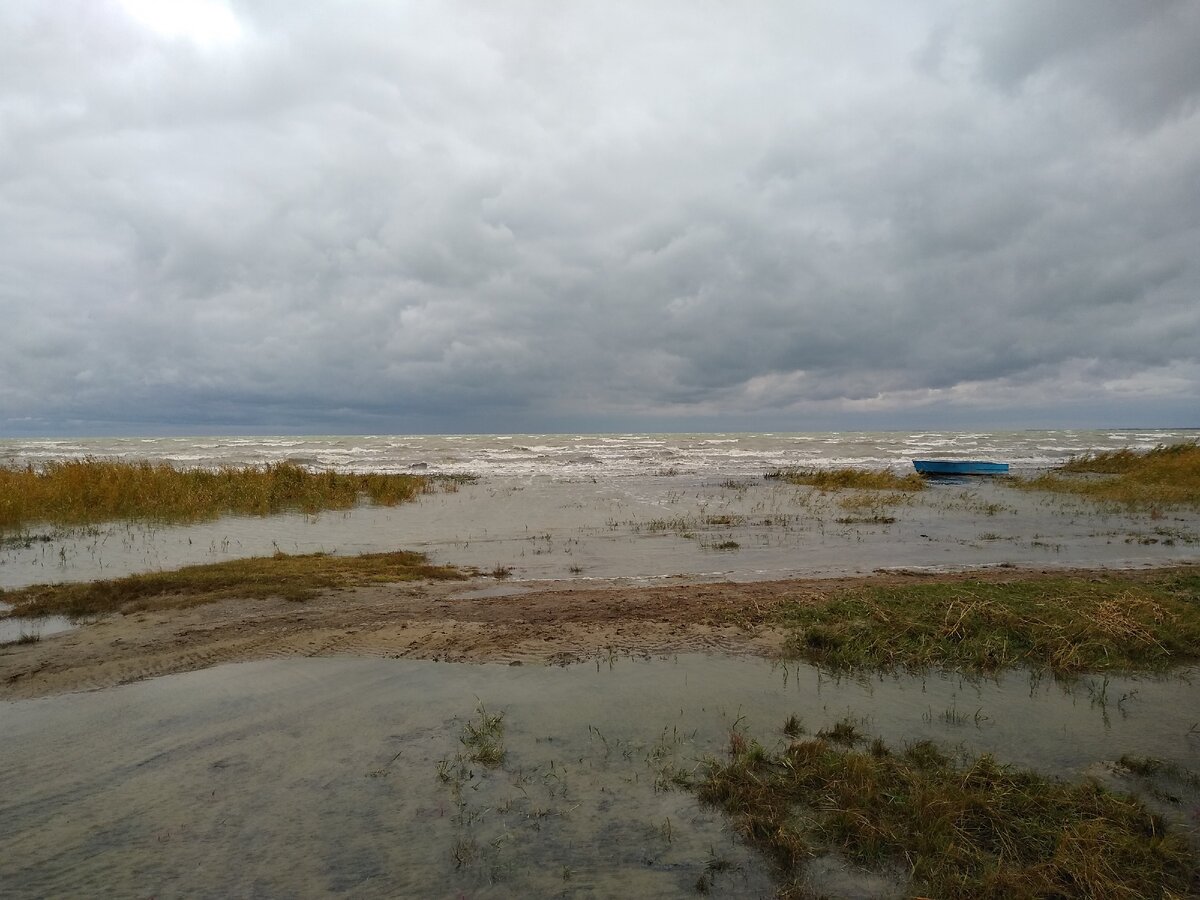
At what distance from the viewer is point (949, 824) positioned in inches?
170

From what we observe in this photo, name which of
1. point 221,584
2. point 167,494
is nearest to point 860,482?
point 221,584

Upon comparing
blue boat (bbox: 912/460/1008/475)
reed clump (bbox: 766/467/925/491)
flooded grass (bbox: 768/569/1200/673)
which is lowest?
flooded grass (bbox: 768/569/1200/673)

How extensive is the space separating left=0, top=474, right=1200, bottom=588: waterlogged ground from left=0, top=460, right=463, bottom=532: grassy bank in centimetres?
171

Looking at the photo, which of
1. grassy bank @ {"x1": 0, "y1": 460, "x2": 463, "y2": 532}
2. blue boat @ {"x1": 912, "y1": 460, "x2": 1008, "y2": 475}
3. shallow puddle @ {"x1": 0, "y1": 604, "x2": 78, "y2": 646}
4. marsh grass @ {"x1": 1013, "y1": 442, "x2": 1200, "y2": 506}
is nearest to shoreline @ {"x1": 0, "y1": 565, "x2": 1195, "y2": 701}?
shallow puddle @ {"x1": 0, "y1": 604, "x2": 78, "y2": 646}

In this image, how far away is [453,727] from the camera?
6.12 metres

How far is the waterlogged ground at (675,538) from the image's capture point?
14133 mm

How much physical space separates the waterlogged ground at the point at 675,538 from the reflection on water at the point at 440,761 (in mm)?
6144

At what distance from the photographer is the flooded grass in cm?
759

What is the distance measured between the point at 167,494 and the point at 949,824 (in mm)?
25199

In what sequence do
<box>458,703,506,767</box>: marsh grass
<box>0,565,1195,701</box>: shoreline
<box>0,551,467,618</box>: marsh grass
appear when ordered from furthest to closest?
1. <box>0,551,467,618</box>: marsh grass
2. <box>0,565,1195,701</box>: shoreline
3. <box>458,703,506,767</box>: marsh grass

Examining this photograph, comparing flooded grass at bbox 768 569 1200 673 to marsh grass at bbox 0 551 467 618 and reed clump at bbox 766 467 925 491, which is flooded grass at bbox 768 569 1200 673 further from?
reed clump at bbox 766 467 925 491

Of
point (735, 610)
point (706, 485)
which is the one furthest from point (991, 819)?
point (706, 485)

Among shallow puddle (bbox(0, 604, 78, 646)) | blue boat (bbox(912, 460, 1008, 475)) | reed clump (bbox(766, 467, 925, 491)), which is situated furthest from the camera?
blue boat (bbox(912, 460, 1008, 475))

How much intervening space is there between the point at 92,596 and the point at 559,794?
1064 centimetres
